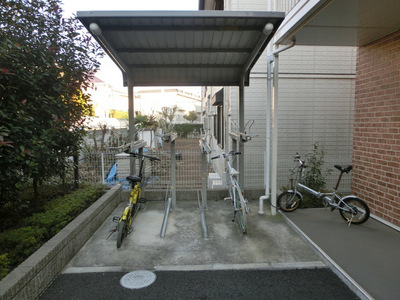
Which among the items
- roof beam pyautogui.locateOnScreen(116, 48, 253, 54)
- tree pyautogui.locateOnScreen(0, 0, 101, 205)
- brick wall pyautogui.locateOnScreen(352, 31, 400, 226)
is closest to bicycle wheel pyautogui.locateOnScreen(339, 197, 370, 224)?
brick wall pyautogui.locateOnScreen(352, 31, 400, 226)

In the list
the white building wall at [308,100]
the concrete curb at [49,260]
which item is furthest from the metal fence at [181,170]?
the concrete curb at [49,260]

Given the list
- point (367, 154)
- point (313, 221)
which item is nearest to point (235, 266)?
point (313, 221)

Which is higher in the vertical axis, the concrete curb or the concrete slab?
the concrete curb

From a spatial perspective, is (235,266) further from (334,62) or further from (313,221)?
(334,62)

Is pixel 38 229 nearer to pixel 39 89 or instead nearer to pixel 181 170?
pixel 39 89

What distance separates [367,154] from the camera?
4.64 metres

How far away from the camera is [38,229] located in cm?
314

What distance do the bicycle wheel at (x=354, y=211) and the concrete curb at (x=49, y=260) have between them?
3861 mm

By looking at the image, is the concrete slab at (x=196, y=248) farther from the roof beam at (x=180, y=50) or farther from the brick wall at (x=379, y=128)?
the roof beam at (x=180, y=50)

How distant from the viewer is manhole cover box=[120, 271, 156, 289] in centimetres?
277

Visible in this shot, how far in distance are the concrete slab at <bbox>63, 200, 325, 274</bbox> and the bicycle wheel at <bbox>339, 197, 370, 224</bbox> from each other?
0.92m

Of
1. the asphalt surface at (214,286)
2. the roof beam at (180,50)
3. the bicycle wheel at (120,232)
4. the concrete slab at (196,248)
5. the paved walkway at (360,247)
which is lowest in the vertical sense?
the asphalt surface at (214,286)

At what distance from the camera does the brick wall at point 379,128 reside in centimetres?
402

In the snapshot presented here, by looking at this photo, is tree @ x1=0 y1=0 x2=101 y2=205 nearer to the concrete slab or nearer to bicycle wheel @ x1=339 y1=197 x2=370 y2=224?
the concrete slab
